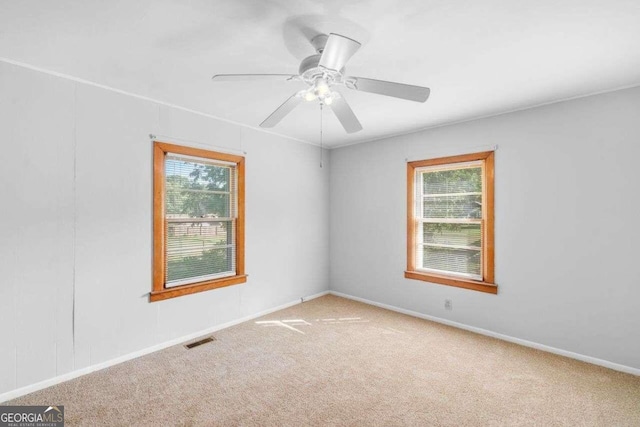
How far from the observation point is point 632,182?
261cm

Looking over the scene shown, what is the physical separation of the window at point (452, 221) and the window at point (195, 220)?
2.34m

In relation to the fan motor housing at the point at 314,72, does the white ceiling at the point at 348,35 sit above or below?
above

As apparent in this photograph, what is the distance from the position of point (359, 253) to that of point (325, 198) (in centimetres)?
110

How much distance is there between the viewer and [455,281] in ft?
12.0

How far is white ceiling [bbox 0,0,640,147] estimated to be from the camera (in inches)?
64.6

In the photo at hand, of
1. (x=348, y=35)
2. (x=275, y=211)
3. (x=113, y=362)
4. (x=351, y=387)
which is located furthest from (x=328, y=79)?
(x=113, y=362)

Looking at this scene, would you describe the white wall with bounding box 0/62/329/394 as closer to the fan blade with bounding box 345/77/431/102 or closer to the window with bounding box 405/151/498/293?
the fan blade with bounding box 345/77/431/102

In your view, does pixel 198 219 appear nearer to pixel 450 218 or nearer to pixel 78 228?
pixel 78 228

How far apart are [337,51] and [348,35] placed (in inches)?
18.9

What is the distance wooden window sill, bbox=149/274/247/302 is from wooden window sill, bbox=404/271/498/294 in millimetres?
2278

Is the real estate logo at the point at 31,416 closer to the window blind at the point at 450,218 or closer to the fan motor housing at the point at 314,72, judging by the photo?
the fan motor housing at the point at 314,72

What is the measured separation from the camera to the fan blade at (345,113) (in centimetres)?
216

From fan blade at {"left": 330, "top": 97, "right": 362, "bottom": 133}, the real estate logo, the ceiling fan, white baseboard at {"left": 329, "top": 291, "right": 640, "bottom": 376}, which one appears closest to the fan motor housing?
the ceiling fan

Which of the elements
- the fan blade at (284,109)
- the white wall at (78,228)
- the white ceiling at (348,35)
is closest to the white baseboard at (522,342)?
the white wall at (78,228)
